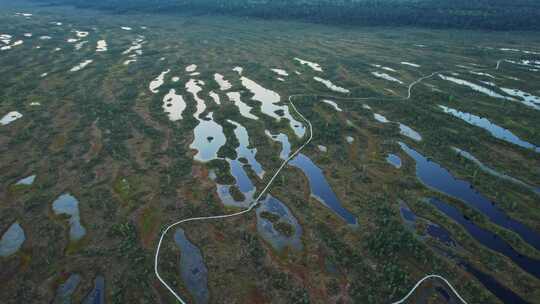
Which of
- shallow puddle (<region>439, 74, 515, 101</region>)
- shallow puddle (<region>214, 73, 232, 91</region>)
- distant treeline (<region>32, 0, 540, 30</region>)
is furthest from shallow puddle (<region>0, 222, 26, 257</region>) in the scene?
distant treeline (<region>32, 0, 540, 30</region>)

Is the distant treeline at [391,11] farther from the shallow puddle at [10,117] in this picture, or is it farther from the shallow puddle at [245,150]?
the shallow puddle at [10,117]

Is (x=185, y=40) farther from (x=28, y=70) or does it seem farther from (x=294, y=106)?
(x=294, y=106)

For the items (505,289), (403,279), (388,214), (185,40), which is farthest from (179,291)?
(185,40)

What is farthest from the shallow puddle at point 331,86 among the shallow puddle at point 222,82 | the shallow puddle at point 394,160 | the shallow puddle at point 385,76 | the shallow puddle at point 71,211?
the shallow puddle at point 71,211

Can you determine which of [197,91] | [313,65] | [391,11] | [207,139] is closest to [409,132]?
[207,139]

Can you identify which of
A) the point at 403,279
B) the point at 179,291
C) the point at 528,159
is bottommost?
the point at 179,291

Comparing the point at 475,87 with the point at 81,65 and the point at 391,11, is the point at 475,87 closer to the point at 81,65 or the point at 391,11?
the point at 81,65
